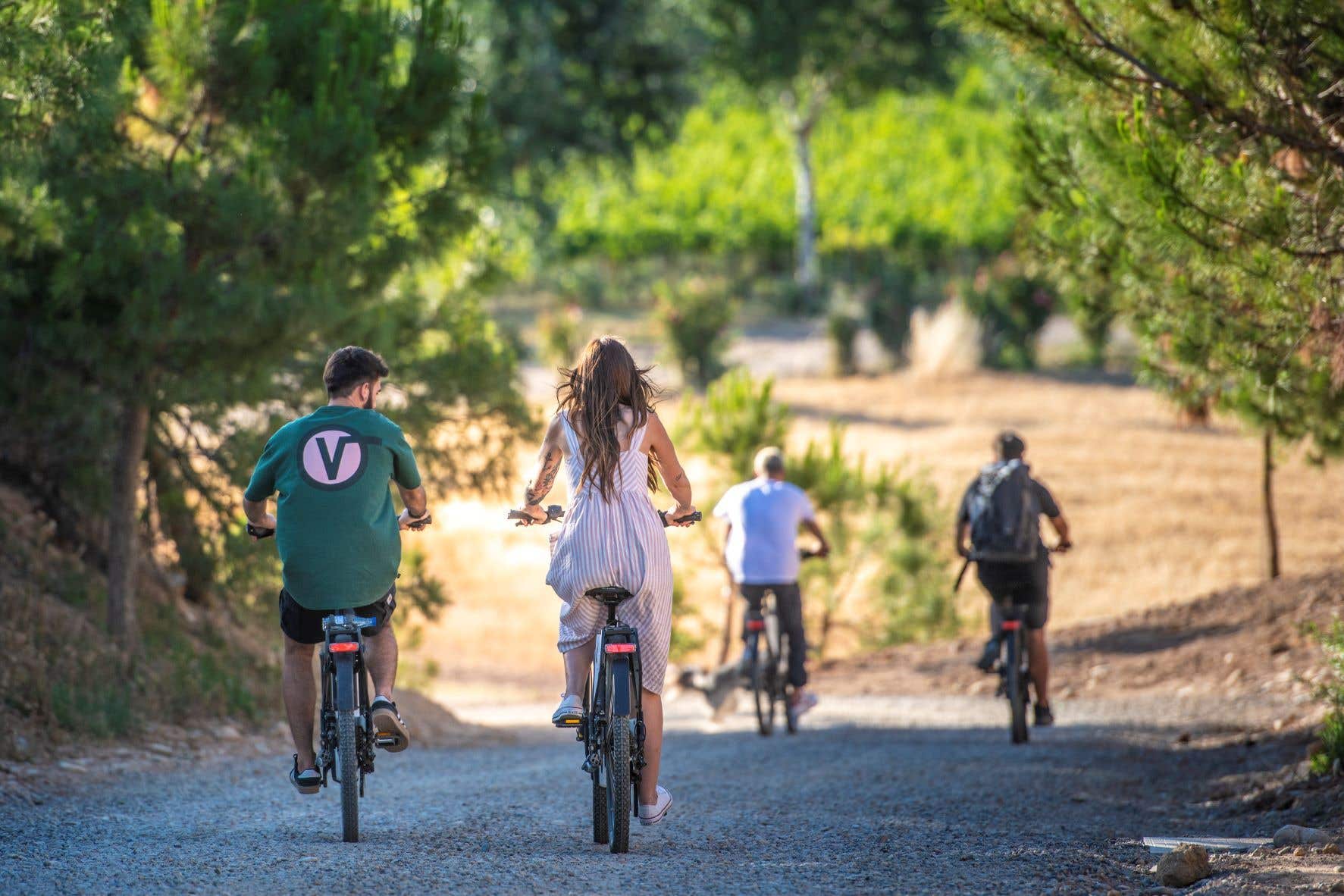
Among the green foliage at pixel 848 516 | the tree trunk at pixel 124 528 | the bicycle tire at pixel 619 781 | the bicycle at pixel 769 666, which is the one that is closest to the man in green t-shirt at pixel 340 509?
the bicycle tire at pixel 619 781

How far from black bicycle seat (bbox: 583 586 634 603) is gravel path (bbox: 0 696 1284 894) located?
0.87 m

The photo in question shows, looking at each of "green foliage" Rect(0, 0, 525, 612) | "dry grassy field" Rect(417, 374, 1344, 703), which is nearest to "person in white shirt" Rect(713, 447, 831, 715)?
"green foliage" Rect(0, 0, 525, 612)

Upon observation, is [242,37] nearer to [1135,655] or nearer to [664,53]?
[1135,655]

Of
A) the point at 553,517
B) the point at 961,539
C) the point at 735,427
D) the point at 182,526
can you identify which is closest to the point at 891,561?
the point at 735,427

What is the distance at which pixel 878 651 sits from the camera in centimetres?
1611

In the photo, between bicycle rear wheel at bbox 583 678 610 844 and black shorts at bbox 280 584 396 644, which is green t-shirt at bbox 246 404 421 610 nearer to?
black shorts at bbox 280 584 396 644

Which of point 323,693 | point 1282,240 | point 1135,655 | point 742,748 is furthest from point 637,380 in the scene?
point 1135,655

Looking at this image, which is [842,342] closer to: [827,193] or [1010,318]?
[1010,318]

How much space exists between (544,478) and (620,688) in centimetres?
81

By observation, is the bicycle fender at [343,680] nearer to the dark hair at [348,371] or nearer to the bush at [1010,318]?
the dark hair at [348,371]

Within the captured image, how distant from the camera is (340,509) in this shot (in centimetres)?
561

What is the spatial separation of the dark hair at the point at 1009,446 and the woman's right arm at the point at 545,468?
432 cm

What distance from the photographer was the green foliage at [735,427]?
640 inches

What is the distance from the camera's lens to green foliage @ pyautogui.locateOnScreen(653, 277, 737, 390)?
99.0 ft
